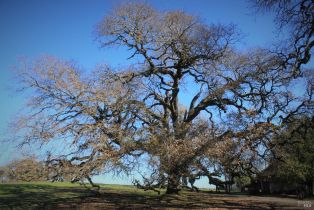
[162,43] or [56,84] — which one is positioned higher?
[162,43]

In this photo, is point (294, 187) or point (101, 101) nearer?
point (101, 101)

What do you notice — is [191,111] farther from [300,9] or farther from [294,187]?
[294,187]

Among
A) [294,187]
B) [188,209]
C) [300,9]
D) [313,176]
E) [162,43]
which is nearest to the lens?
[300,9]

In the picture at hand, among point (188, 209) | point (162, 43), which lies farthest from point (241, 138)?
point (162, 43)

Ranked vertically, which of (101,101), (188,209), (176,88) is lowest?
(188,209)

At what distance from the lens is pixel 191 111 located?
1021 inches

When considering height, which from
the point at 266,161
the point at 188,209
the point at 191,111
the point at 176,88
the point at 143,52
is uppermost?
the point at 143,52

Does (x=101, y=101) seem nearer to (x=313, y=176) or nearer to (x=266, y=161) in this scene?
(x=266, y=161)

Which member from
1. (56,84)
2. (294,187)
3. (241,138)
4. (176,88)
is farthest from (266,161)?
A: (294,187)

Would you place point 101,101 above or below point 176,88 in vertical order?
below

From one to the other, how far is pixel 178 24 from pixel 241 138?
31.9 ft

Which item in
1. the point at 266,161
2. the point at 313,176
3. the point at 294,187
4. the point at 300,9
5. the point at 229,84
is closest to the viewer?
the point at 300,9

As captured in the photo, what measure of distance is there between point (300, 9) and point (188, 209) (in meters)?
11.6

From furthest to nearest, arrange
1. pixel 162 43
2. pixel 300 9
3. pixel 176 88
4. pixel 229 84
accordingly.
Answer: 1. pixel 176 88
2. pixel 162 43
3. pixel 229 84
4. pixel 300 9
